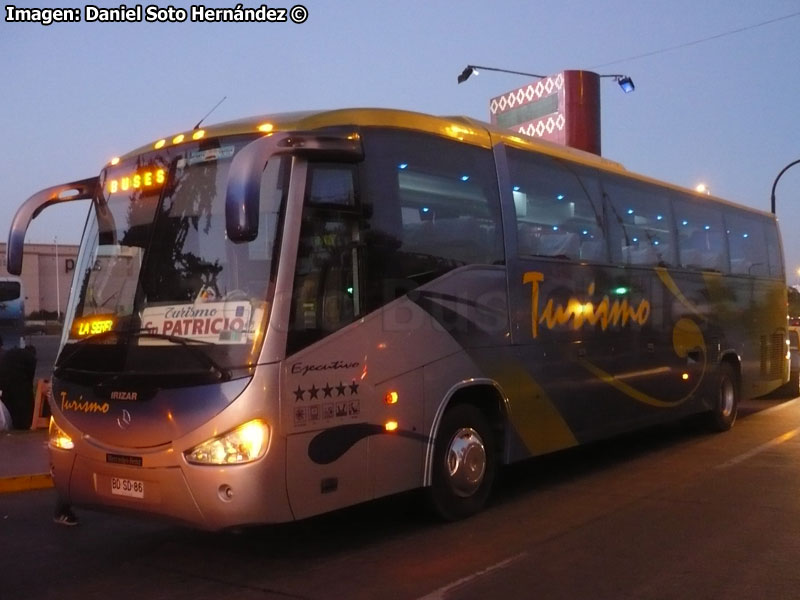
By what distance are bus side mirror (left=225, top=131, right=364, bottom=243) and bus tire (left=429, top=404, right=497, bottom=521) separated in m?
2.63

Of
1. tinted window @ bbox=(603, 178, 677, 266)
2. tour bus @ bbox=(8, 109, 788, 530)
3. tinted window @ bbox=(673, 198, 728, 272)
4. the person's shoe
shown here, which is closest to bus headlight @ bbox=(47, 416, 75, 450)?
tour bus @ bbox=(8, 109, 788, 530)

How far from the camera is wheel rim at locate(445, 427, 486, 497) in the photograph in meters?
7.50

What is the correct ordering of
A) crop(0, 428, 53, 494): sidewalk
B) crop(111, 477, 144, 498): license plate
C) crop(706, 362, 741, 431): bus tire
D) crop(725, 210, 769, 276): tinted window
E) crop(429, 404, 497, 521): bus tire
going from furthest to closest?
crop(725, 210, 769, 276): tinted window, crop(706, 362, 741, 431): bus tire, crop(0, 428, 53, 494): sidewalk, crop(429, 404, 497, 521): bus tire, crop(111, 477, 144, 498): license plate

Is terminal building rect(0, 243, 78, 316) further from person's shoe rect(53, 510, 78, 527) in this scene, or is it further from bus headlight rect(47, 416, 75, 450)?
bus headlight rect(47, 416, 75, 450)

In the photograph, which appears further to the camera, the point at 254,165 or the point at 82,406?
the point at 82,406

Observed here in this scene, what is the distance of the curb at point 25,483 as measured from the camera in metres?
9.34

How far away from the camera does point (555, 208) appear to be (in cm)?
916

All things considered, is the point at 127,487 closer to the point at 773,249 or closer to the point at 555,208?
the point at 555,208

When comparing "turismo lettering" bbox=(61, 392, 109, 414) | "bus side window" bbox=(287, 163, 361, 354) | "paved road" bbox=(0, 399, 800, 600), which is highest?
"bus side window" bbox=(287, 163, 361, 354)

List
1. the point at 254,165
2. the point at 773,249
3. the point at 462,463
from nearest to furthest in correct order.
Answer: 1. the point at 254,165
2. the point at 462,463
3. the point at 773,249

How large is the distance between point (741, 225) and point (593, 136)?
1003 cm

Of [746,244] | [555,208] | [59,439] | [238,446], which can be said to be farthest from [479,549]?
[746,244]

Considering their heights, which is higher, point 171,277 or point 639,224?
point 639,224

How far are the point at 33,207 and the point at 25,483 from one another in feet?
12.5
